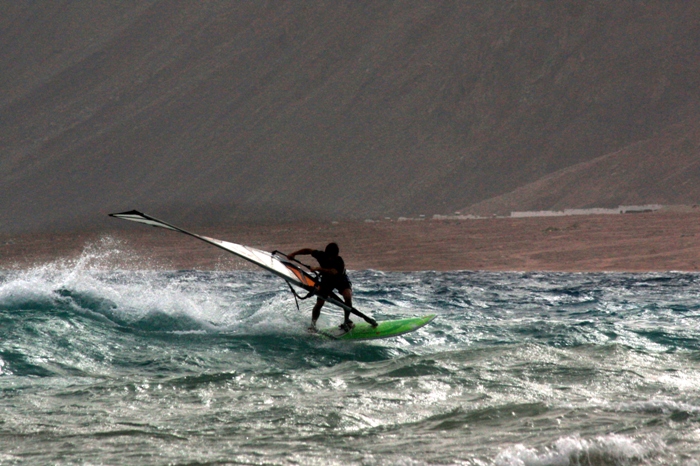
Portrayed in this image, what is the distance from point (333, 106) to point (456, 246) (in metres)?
51.5

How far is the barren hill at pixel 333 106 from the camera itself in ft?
225

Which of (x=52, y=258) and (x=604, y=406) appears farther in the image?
(x=52, y=258)

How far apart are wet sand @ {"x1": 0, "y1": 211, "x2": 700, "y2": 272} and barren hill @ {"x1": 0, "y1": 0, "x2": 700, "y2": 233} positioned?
17.0m

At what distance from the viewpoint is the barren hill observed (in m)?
68.4

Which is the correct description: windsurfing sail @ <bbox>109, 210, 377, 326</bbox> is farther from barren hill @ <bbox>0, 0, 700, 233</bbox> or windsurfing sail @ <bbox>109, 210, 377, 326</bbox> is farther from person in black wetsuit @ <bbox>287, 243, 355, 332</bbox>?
barren hill @ <bbox>0, 0, 700, 233</bbox>

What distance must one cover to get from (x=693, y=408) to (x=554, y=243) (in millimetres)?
23365

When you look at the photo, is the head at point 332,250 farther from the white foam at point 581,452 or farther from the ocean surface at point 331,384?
the white foam at point 581,452

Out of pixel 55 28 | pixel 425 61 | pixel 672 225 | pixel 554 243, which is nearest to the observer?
pixel 554 243

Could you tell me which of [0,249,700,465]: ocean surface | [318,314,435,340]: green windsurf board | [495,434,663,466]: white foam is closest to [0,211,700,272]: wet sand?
[0,249,700,465]: ocean surface

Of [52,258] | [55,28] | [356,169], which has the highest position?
[55,28]

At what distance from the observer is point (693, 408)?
737 cm

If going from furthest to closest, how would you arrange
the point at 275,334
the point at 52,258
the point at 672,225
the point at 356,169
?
the point at 356,169 < the point at 52,258 < the point at 672,225 < the point at 275,334

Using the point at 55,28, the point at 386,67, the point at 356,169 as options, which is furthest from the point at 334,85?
the point at 55,28

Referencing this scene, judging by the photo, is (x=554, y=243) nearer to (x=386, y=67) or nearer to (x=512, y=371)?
(x=512, y=371)
